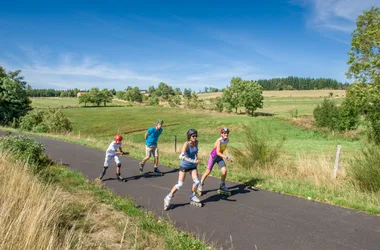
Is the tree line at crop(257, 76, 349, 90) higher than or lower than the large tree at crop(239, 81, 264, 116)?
higher

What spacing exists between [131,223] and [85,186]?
327 centimetres

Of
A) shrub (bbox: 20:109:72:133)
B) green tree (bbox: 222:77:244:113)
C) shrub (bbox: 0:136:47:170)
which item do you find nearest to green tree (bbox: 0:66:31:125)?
shrub (bbox: 20:109:72:133)

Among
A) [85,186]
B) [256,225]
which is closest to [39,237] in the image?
[256,225]

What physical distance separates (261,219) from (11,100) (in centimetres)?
5047

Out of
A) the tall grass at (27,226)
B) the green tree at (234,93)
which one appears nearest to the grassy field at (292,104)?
the green tree at (234,93)

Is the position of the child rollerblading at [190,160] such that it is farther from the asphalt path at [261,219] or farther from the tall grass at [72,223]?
the tall grass at [72,223]

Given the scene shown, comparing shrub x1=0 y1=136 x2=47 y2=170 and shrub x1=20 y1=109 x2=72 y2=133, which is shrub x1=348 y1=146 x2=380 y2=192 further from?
shrub x1=20 y1=109 x2=72 y2=133

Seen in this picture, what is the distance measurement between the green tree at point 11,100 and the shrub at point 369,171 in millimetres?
50252

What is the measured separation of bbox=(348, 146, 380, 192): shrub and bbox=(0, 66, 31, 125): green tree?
50.3 meters

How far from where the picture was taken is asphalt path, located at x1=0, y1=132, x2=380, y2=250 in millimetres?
4625

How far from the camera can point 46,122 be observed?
117 feet

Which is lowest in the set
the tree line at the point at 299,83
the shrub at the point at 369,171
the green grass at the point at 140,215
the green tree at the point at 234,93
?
the green grass at the point at 140,215

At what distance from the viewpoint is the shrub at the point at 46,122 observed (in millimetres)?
35250

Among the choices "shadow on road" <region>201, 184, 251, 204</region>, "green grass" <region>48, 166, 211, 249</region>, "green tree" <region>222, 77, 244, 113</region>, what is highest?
"green tree" <region>222, 77, 244, 113</region>
